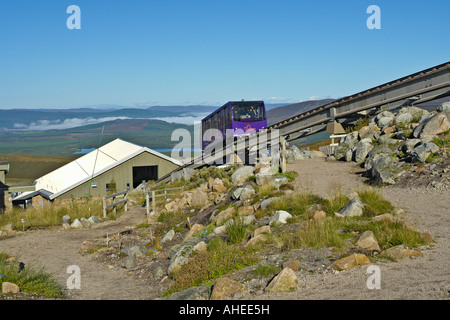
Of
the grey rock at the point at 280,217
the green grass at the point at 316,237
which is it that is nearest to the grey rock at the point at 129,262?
the grey rock at the point at 280,217

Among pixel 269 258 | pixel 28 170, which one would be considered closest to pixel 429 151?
pixel 269 258

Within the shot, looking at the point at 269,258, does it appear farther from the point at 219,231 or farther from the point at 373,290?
the point at 219,231

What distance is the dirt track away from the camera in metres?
6.36

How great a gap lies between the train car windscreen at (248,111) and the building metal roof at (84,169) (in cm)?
1090

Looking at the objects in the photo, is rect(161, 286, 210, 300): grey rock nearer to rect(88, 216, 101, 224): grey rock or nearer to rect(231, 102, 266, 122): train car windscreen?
rect(88, 216, 101, 224): grey rock

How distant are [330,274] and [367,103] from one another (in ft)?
76.5

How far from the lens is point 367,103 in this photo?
28.3 meters

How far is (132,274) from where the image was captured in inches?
457

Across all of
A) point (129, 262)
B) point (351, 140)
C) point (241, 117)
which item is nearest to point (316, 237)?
point (129, 262)

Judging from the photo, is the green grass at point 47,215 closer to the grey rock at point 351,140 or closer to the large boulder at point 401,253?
the grey rock at point 351,140

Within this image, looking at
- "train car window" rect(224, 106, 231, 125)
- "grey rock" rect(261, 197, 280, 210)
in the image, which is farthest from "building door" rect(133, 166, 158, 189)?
"grey rock" rect(261, 197, 280, 210)

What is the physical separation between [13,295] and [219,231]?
6.16m

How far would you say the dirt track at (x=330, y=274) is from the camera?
6.36 m

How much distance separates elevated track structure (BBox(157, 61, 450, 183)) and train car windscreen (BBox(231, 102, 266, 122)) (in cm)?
127
